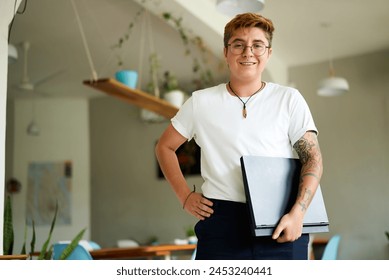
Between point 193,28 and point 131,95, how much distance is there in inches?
45.1

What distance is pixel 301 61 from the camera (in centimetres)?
675

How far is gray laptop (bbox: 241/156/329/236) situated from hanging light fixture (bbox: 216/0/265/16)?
2.16 m

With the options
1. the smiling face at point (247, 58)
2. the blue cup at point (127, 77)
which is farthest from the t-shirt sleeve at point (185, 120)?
the blue cup at point (127, 77)

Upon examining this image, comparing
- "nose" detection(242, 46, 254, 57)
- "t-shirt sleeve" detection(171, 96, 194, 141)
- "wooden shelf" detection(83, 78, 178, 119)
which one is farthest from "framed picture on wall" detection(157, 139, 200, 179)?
"nose" detection(242, 46, 254, 57)

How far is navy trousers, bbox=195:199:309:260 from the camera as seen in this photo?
4.93 ft

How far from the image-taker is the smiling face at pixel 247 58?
1596 mm

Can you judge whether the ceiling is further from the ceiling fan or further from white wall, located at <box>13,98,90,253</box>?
white wall, located at <box>13,98,90,253</box>

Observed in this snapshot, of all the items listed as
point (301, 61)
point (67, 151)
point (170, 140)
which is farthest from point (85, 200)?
point (170, 140)

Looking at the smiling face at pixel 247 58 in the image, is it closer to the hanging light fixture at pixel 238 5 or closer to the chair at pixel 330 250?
the hanging light fixture at pixel 238 5

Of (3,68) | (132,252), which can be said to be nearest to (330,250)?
(132,252)

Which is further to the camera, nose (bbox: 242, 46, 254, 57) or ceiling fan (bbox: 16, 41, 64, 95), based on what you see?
ceiling fan (bbox: 16, 41, 64, 95)

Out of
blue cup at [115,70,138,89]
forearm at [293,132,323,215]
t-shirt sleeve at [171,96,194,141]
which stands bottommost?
forearm at [293,132,323,215]

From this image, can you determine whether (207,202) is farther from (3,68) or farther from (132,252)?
(132,252)

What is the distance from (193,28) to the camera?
5.02 meters
